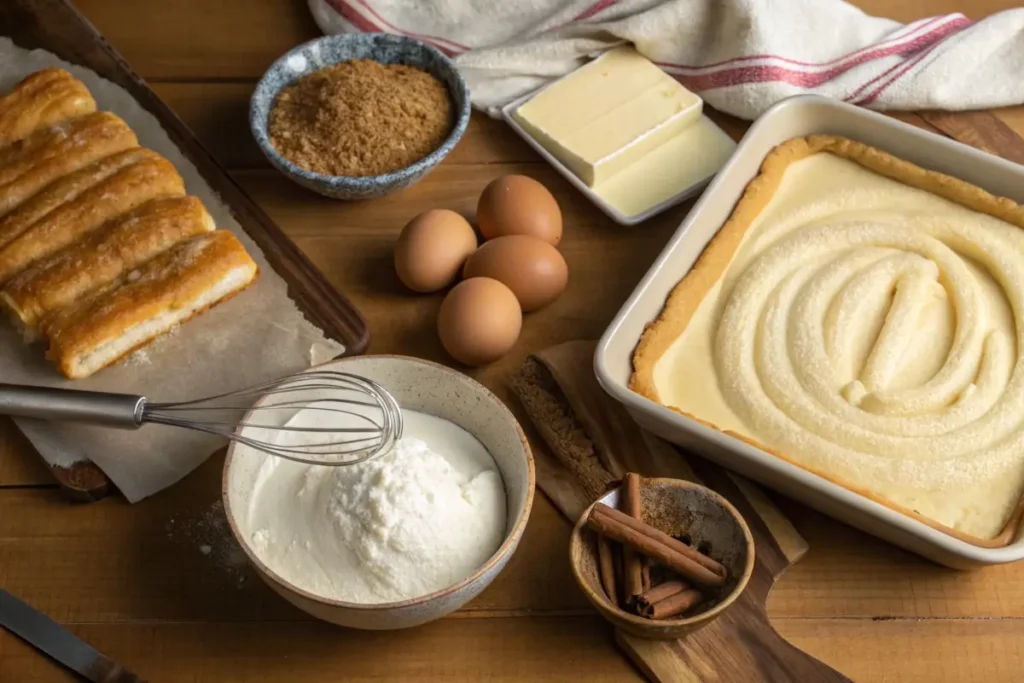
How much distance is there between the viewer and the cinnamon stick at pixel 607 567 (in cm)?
122

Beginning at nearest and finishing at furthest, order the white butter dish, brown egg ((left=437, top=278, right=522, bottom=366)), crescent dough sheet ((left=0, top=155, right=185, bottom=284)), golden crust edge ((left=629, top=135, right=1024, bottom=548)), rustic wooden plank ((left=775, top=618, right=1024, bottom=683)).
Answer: rustic wooden plank ((left=775, top=618, right=1024, bottom=683))
golden crust edge ((left=629, top=135, right=1024, bottom=548))
brown egg ((left=437, top=278, right=522, bottom=366))
crescent dough sheet ((left=0, top=155, right=185, bottom=284))
the white butter dish

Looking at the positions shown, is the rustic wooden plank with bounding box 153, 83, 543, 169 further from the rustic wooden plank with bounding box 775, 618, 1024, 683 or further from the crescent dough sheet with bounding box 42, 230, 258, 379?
the rustic wooden plank with bounding box 775, 618, 1024, 683

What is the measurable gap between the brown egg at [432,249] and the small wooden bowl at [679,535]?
1.56 feet

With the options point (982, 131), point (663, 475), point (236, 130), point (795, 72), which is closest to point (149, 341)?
point (236, 130)

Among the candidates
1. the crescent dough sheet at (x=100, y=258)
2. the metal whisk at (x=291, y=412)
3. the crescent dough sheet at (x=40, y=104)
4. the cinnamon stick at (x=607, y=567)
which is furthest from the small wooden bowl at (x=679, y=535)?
the crescent dough sheet at (x=40, y=104)

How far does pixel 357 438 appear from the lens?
1.32m

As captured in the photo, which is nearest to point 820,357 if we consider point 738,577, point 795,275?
point 795,275

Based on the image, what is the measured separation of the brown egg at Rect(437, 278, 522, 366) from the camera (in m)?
1.45

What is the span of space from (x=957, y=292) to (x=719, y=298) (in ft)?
1.10

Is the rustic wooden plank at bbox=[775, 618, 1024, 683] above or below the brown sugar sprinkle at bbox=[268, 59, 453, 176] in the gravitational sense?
below

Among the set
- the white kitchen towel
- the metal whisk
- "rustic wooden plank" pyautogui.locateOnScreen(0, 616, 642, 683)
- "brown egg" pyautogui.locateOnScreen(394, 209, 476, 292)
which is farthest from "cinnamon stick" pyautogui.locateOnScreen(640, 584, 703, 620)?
the white kitchen towel

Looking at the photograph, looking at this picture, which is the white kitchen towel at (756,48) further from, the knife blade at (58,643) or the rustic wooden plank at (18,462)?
the knife blade at (58,643)

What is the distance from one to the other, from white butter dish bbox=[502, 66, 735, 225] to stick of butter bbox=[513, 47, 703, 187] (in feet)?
0.03

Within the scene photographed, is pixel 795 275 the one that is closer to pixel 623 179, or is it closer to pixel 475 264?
pixel 623 179
